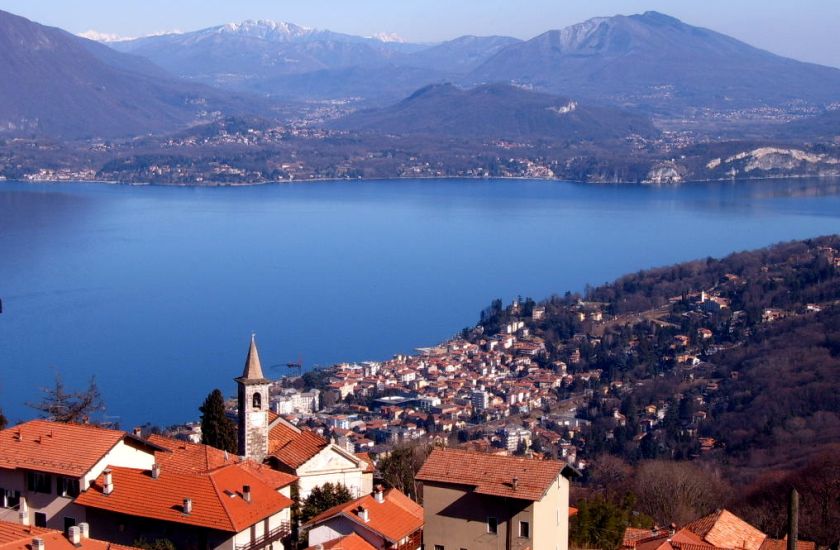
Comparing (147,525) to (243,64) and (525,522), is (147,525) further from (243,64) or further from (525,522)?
(243,64)

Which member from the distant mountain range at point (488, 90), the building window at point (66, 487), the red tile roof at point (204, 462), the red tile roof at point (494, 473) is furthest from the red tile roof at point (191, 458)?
the distant mountain range at point (488, 90)

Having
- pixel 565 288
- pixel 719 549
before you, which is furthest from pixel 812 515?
pixel 565 288

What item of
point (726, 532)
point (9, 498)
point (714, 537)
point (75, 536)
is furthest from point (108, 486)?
point (726, 532)

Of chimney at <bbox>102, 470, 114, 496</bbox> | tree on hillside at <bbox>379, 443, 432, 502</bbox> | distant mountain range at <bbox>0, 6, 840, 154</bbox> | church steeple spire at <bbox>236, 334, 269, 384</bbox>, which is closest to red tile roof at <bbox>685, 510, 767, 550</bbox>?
tree on hillside at <bbox>379, 443, 432, 502</bbox>

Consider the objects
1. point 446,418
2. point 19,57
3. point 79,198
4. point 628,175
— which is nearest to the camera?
point 446,418

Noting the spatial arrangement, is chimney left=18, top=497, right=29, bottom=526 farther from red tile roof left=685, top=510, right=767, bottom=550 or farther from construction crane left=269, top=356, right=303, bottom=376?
construction crane left=269, top=356, right=303, bottom=376
